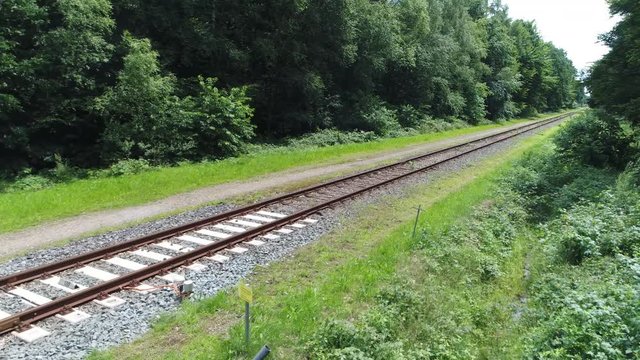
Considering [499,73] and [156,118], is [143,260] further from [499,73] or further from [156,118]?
[499,73]

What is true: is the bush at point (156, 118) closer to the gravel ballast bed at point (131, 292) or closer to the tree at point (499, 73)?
the gravel ballast bed at point (131, 292)

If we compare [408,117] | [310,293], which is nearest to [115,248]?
[310,293]

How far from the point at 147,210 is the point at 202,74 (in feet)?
49.7

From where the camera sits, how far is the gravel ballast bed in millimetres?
5609

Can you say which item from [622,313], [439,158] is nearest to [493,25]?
[439,158]

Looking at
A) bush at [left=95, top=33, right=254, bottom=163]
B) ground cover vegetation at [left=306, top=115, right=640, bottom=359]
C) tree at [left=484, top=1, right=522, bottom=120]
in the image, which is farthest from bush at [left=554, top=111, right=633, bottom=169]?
tree at [left=484, top=1, right=522, bottom=120]

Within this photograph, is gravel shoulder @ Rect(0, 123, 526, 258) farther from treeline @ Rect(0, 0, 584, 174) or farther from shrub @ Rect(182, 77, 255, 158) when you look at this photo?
treeline @ Rect(0, 0, 584, 174)

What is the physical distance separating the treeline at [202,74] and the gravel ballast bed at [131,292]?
28.8 ft

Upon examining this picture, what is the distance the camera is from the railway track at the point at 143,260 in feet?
21.0

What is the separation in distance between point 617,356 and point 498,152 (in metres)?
23.7

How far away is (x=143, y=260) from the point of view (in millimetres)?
8414

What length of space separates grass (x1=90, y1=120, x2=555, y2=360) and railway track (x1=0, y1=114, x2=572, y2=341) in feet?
3.59

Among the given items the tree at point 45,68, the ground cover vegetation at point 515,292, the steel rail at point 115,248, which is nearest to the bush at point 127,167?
the tree at point 45,68

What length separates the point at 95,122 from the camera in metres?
20.2
